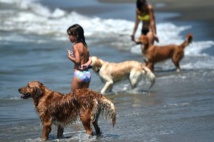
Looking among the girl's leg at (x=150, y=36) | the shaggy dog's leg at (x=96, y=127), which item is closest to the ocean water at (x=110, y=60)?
the shaggy dog's leg at (x=96, y=127)

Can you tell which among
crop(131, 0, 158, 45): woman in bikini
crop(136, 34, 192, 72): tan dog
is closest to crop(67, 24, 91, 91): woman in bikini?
crop(131, 0, 158, 45): woman in bikini

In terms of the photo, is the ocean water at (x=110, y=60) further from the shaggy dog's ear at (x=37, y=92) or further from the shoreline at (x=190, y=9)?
the shaggy dog's ear at (x=37, y=92)

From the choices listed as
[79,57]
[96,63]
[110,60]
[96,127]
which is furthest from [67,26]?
[96,127]

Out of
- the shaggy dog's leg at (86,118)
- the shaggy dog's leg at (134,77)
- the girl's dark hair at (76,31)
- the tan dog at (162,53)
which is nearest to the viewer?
the shaggy dog's leg at (86,118)

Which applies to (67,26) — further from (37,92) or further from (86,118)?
(86,118)

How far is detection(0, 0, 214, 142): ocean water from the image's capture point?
875 centimetres

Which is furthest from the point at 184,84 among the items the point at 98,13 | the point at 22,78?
the point at 98,13

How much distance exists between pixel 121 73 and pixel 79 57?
3.42 metres

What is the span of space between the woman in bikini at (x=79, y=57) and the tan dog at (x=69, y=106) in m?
0.97

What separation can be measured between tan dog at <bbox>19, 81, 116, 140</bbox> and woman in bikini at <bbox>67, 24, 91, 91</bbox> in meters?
0.97

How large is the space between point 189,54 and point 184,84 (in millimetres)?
5024

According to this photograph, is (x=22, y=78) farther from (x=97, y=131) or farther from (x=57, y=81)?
(x=97, y=131)

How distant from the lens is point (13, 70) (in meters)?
16.1

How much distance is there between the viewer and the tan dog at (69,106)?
8.05 metres
